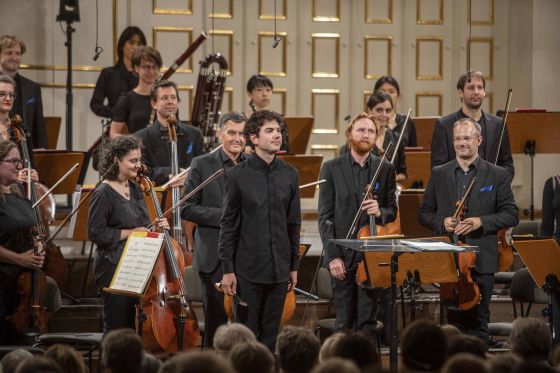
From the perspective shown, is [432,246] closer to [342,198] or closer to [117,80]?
[342,198]

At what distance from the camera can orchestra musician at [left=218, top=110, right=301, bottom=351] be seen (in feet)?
17.0

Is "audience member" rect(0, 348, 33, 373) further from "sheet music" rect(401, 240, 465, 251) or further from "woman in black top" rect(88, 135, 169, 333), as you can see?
"sheet music" rect(401, 240, 465, 251)

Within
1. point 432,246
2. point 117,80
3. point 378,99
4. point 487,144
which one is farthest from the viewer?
point 117,80

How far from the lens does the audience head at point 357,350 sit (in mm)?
3348

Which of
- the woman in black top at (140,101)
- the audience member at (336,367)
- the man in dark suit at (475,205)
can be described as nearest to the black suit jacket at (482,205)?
the man in dark suit at (475,205)

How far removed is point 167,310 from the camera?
214 inches

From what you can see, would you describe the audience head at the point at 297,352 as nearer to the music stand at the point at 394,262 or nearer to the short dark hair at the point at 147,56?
the music stand at the point at 394,262

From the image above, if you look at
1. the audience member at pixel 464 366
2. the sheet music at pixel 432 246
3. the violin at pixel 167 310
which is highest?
the sheet music at pixel 432 246

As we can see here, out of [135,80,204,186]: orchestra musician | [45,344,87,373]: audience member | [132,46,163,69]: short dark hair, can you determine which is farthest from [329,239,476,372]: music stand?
[132,46,163,69]: short dark hair

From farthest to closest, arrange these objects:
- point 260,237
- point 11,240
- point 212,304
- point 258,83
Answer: point 258,83, point 212,304, point 11,240, point 260,237

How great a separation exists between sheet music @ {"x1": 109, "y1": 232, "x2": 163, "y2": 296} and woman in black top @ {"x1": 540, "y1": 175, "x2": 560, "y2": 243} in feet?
7.52

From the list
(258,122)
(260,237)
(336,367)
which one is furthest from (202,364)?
(258,122)

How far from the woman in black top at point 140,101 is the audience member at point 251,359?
3.94m

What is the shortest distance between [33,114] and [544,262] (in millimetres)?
3423
